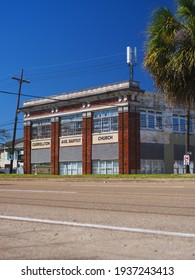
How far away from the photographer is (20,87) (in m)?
47.9

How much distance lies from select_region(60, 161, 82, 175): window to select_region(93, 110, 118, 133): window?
15.1 feet

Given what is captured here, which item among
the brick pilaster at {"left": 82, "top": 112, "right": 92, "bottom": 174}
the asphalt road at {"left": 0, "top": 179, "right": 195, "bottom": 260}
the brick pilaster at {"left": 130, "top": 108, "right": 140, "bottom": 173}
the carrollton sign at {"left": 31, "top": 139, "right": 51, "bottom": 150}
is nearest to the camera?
the asphalt road at {"left": 0, "top": 179, "right": 195, "bottom": 260}

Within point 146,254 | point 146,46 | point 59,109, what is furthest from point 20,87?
point 146,254

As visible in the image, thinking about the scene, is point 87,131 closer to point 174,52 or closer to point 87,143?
point 87,143

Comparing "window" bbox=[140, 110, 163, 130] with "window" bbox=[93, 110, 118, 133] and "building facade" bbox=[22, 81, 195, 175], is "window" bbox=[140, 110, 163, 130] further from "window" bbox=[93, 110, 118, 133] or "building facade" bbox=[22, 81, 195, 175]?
"window" bbox=[93, 110, 118, 133]

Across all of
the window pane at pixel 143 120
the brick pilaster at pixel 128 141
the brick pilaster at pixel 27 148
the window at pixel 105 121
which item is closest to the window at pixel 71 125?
the window at pixel 105 121

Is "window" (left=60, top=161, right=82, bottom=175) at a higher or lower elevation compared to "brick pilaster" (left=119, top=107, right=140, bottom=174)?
lower

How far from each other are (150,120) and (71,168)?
1055 cm

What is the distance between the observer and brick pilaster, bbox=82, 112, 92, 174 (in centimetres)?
4775

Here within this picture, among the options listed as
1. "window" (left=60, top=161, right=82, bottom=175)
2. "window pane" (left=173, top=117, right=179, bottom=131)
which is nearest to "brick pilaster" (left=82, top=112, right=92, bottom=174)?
"window" (left=60, top=161, right=82, bottom=175)

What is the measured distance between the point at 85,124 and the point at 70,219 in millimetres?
38650

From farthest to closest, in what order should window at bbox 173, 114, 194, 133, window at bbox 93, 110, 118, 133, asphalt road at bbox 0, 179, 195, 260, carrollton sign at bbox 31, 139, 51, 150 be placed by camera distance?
carrollton sign at bbox 31, 139, 51, 150, window at bbox 173, 114, 194, 133, window at bbox 93, 110, 118, 133, asphalt road at bbox 0, 179, 195, 260
